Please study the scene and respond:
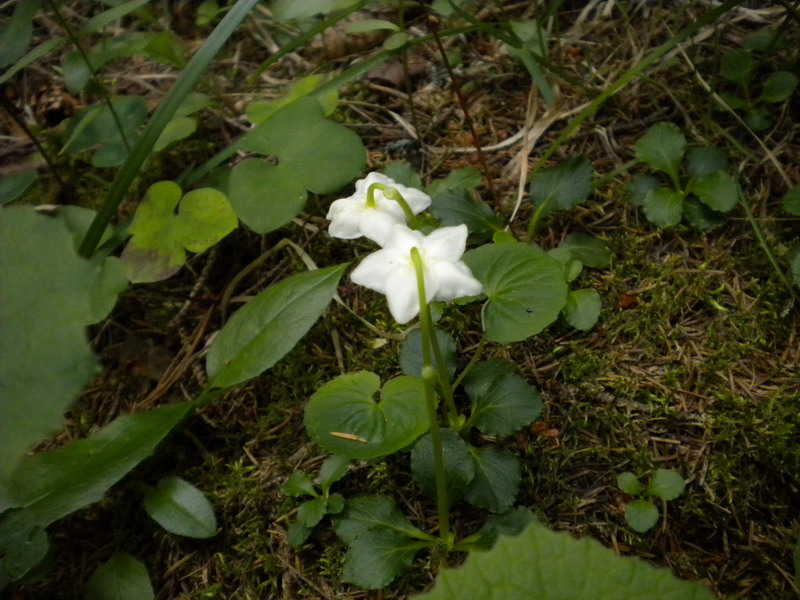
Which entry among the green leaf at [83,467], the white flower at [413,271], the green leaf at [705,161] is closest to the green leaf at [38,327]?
the white flower at [413,271]

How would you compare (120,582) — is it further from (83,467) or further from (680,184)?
(680,184)

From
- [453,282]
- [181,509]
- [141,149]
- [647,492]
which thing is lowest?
[647,492]

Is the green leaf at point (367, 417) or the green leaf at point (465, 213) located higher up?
the green leaf at point (465, 213)

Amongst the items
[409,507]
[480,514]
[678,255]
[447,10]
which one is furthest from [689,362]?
[447,10]

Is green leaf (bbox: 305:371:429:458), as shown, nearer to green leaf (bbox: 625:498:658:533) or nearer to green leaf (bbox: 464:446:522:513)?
green leaf (bbox: 464:446:522:513)

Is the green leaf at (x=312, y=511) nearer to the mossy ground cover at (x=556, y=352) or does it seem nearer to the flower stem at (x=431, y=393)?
the mossy ground cover at (x=556, y=352)

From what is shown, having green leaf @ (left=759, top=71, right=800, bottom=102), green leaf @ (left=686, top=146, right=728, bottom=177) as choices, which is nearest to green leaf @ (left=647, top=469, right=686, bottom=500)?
green leaf @ (left=686, top=146, right=728, bottom=177)

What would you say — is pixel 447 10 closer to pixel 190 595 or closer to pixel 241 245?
pixel 241 245

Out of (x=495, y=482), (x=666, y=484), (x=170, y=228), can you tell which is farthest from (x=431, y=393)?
(x=170, y=228)
